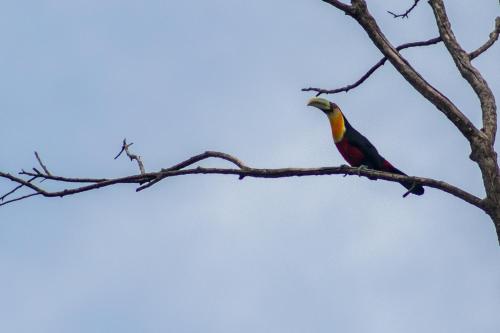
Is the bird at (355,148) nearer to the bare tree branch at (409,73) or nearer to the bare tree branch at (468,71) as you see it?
the bare tree branch at (468,71)

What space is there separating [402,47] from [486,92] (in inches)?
33.7

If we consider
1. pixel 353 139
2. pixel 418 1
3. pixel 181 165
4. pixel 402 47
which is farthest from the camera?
pixel 353 139

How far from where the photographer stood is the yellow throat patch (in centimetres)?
1039

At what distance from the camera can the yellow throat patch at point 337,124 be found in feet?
34.1

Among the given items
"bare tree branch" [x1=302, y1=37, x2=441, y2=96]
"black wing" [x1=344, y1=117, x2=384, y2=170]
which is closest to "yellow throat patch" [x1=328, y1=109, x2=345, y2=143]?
"black wing" [x1=344, y1=117, x2=384, y2=170]

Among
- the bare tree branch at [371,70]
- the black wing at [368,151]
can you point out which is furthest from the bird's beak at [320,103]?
the bare tree branch at [371,70]

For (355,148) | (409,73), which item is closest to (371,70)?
(409,73)

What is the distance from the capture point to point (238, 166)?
20.5 ft

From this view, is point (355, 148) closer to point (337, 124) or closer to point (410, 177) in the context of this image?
point (337, 124)

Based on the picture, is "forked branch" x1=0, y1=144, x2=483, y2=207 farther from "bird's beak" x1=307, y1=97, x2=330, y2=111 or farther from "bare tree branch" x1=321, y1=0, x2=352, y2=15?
"bird's beak" x1=307, y1=97, x2=330, y2=111

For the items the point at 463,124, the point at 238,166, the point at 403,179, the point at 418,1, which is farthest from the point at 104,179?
the point at 418,1

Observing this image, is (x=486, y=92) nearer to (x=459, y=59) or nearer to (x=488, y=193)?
(x=459, y=59)

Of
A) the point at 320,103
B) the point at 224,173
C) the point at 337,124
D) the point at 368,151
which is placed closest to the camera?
the point at 224,173

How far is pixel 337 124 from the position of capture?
10.5 m
